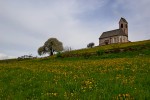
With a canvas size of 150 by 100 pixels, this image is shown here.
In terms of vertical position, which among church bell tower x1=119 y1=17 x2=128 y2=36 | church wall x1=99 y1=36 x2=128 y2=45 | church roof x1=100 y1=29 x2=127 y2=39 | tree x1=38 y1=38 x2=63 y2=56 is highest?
church bell tower x1=119 y1=17 x2=128 y2=36

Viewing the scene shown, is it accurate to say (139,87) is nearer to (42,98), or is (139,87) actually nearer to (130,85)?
(130,85)

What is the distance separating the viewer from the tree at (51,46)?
17050cm

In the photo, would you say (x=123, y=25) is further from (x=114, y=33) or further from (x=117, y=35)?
(x=117, y=35)

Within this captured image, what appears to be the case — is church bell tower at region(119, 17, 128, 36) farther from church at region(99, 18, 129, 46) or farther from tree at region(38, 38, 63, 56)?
tree at region(38, 38, 63, 56)

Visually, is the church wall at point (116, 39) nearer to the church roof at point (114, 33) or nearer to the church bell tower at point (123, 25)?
the church roof at point (114, 33)

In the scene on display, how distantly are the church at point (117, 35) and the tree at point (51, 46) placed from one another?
2717cm

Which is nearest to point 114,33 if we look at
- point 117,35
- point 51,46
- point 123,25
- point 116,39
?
point 117,35

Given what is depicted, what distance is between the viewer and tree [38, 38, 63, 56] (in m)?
170

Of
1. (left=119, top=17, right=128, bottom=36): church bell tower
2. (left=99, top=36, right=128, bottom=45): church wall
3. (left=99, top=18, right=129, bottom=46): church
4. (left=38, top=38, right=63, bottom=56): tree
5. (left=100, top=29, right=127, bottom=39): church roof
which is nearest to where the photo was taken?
(left=38, top=38, right=63, bottom=56): tree

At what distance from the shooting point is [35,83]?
58.6ft

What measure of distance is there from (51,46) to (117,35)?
38.7 m

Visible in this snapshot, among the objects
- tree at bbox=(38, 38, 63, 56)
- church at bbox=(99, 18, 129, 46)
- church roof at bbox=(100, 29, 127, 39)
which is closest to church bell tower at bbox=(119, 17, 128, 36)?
church at bbox=(99, 18, 129, 46)

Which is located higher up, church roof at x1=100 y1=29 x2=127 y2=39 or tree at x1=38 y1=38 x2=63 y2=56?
church roof at x1=100 y1=29 x2=127 y2=39

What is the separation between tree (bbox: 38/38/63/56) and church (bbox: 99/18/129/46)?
27.2m
